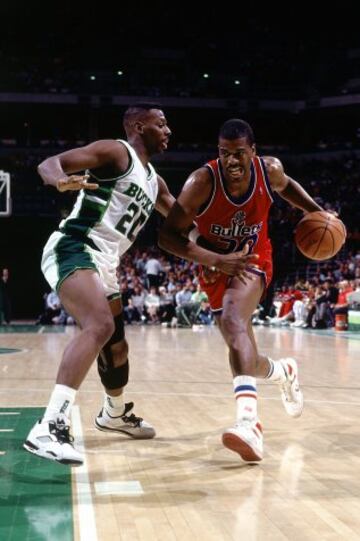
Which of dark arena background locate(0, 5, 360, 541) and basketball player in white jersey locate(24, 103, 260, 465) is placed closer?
dark arena background locate(0, 5, 360, 541)

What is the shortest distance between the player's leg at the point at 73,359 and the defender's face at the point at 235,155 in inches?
38.5

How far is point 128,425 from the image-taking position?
4.71m

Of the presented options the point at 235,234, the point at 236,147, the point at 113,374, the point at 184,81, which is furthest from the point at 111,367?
the point at 184,81

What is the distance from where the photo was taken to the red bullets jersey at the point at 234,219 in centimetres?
434

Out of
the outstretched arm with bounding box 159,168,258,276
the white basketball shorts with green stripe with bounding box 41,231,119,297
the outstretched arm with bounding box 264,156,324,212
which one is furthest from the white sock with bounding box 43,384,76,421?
the outstretched arm with bounding box 264,156,324,212

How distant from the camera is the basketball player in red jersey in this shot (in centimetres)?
409

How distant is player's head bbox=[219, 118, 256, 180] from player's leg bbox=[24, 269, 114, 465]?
3.23ft

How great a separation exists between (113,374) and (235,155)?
5.05 ft

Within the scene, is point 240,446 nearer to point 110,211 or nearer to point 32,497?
point 32,497

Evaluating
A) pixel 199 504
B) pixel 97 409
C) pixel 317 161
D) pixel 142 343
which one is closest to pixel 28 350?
pixel 142 343

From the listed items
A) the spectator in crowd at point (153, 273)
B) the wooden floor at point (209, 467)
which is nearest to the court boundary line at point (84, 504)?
the wooden floor at point (209, 467)

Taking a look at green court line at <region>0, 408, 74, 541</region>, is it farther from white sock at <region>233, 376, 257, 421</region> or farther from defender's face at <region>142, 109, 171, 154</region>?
defender's face at <region>142, 109, 171, 154</region>

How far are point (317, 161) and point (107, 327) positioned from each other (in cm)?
2806

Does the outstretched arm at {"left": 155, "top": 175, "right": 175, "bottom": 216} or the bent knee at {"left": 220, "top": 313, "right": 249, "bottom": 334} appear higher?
the outstretched arm at {"left": 155, "top": 175, "right": 175, "bottom": 216}
